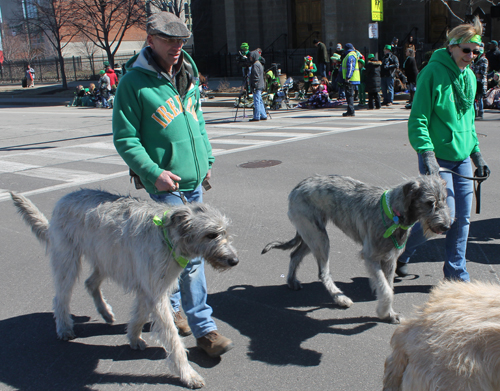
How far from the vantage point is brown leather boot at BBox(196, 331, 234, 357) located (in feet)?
11.6

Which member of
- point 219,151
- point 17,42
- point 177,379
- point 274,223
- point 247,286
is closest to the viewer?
point 177,379

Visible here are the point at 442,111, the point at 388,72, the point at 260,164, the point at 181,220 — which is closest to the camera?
the point at 181,220

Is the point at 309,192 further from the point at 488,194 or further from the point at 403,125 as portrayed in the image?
the point at 403,125

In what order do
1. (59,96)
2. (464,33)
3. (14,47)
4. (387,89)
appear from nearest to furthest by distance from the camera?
(464,33), (387,89), (59,96), (14,47)

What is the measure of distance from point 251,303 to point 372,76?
1508 cm

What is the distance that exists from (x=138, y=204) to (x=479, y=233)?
425 cm

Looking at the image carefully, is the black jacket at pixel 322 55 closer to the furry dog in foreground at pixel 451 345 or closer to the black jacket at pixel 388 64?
the black jacket at pixel 388 64

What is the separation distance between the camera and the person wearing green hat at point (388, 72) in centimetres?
1841

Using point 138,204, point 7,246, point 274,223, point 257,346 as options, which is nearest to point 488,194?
point 274,223

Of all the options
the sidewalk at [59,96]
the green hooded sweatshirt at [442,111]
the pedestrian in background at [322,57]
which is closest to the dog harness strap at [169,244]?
the green hooded sweatshirt at [442,111]

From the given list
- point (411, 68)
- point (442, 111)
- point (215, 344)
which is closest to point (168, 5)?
point (411, 68)

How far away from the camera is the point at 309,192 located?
14.7 feet

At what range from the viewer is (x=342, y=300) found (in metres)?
4.28

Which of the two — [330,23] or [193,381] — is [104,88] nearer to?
[330,23]
